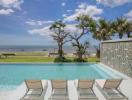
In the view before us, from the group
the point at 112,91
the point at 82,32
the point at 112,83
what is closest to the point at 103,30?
the point at 82,32

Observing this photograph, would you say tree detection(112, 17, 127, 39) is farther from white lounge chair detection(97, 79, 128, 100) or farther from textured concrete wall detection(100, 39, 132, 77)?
white lounge chair detection(97, 79, 128, 100)

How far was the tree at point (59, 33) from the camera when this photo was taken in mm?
23266

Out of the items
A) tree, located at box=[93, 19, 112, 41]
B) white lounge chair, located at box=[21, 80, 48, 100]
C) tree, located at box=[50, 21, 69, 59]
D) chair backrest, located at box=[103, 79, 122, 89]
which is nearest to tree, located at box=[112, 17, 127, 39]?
tree, located at box=[93, 19, 112, 41]

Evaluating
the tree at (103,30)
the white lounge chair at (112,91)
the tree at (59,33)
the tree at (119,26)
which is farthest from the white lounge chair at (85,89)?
the tree at (119,26)

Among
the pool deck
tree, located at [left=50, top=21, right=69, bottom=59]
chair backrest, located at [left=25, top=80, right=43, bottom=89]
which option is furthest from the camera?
tree, located at [left=50, top=21, right=69, bottom=59]

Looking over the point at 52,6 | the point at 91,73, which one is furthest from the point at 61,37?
the point at 52,6

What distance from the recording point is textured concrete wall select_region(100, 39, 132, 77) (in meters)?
13.9

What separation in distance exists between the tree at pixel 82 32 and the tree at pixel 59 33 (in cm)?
82

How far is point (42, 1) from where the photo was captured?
52.4 metres

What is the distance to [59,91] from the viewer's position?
29.8ft

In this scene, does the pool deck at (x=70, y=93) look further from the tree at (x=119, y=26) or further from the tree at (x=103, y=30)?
the tree at (x=119, y=26)

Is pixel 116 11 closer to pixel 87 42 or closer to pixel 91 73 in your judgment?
pixel 87 42

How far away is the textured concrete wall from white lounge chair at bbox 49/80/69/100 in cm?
513

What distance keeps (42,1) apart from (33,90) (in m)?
44.7
